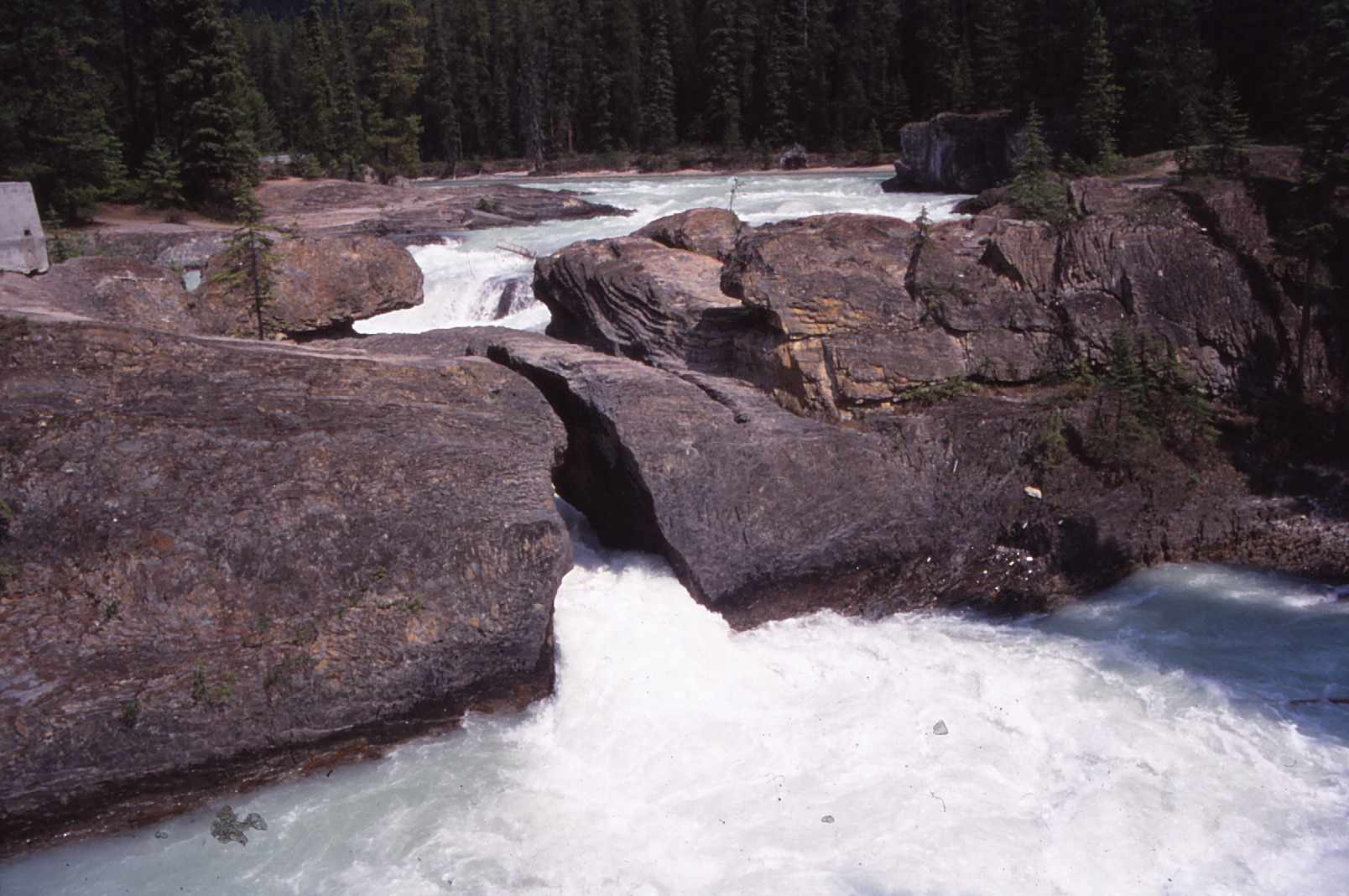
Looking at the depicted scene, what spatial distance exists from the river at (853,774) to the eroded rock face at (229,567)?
358mm

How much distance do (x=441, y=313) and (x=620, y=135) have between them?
149 feet

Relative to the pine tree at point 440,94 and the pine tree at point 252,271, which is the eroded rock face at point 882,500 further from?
the pine tree at point 440,94

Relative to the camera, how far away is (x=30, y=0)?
2238cm

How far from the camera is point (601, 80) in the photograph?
5509 centimetres

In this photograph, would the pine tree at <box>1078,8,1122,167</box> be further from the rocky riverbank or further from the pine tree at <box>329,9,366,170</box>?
the pine tree at <box>329,9,366,170</box>

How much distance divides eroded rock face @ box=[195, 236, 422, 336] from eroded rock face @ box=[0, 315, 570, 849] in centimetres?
314

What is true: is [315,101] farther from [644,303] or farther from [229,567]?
[229,567]

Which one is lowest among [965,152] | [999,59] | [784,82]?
[965,152]

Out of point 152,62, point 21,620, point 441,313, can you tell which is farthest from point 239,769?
point 152,62

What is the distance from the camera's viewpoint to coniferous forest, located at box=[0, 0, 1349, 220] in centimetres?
2108

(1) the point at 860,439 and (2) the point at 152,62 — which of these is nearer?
(1) the point at 860,439

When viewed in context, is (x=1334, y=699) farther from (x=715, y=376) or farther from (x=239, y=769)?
(x=239, y=769)

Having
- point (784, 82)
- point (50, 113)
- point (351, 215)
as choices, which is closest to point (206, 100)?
point (50, 113)

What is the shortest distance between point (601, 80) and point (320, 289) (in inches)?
1963
